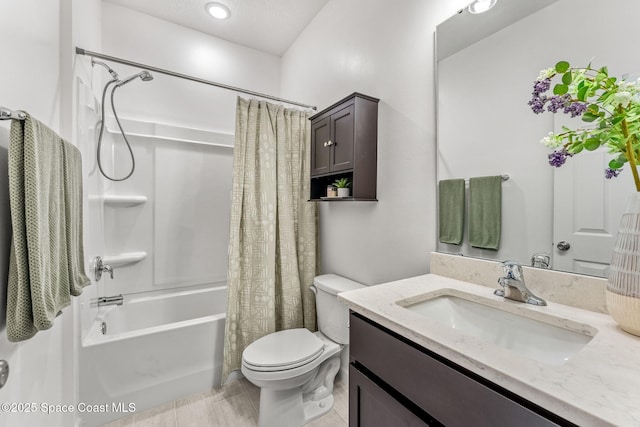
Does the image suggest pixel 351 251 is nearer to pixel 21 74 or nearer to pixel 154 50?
pixel 21 74

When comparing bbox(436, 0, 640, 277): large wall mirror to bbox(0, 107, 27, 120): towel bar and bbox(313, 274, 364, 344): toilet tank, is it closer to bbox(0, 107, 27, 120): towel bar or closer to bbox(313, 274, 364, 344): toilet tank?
bbox(313, 274, 364, 344): toilet tank

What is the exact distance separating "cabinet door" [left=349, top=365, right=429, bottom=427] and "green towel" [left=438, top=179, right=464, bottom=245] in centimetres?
70

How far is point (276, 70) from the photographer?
275 cm

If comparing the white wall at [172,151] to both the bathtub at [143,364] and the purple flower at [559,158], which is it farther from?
the purple flower at [559,158]

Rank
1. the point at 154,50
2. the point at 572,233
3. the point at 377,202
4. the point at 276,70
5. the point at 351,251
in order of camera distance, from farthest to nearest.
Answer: the point at 276,70 < the point at 154,50 < the point at 351,251 < the point at 377,202 < the point at 572,233

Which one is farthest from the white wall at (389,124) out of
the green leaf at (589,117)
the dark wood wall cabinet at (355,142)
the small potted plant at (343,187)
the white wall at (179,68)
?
the white wall at (179,68)

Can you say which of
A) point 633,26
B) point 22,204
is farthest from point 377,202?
point 22,204

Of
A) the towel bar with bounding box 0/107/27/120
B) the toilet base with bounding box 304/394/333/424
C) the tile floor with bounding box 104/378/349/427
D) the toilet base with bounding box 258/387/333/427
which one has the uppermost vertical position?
the towel bar with bounding box 0/107/27/120

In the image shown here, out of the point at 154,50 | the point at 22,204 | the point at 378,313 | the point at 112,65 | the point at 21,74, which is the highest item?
the point at 154,50

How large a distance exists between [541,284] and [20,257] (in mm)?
1593

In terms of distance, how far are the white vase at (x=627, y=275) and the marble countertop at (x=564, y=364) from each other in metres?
0.05

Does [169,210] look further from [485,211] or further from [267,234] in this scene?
[485,211]

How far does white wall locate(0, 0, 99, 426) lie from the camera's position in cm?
79

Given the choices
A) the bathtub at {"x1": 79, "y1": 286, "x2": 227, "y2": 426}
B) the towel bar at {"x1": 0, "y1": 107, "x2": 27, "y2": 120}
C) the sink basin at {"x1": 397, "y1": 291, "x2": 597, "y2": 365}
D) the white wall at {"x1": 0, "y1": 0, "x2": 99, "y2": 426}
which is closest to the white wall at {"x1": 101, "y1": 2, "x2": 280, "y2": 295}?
the bathtub at {"x1": 79, "y1": 286, "x2": 227, "y2": 426}
